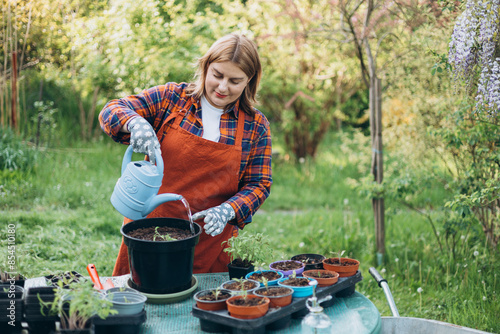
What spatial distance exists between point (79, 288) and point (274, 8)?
5573 millimetres

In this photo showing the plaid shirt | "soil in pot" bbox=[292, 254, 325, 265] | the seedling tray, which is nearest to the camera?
the seedling tray

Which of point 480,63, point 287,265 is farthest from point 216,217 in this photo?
point 480,63

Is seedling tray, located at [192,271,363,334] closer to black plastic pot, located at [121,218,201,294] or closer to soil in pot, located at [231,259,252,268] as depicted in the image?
black plastic pot, located at [121,218,201,294]

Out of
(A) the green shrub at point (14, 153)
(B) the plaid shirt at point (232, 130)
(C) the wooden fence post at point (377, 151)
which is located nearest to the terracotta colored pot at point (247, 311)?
(B) the plaid shirt at point (232, 130)

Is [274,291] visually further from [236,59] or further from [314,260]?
[236,59]

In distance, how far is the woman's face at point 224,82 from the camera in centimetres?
204

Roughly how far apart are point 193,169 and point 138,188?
46 cm

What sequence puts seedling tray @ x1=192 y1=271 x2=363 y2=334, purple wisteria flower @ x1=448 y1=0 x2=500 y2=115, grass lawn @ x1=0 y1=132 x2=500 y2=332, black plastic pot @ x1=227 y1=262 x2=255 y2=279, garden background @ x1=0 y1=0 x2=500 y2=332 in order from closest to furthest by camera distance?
seedling tray @ x1=192 y1=271 x2=363 y2=334
black plastic pot @ x1=227 y1=262 x2=255 y2=279
purple wisteria flower @ x1=448 y1=0 x2=500 y2=115
garden background @ x1=0 y1=0 x2=500 y2=332
grass lawn @ x1=0 y1=132 x2=500 y2=332

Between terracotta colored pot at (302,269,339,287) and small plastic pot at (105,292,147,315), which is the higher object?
small plastic pot at (105,292,147,315)

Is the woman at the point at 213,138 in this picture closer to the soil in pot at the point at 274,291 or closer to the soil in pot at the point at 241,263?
the soil in pot at the point at 241,263

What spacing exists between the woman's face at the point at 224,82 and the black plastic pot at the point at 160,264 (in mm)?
634

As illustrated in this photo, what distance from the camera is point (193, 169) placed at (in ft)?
6.95

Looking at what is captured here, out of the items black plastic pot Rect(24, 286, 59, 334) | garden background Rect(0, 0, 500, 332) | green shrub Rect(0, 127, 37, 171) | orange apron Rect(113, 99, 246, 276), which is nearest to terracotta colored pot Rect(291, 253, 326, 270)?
orange apron Rect(113, 99, 246, 276)

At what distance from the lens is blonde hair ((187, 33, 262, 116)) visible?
204 centimetres
